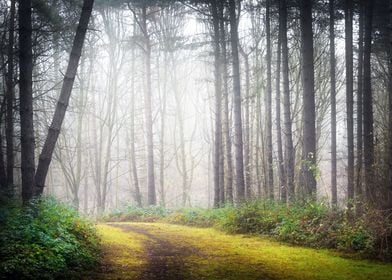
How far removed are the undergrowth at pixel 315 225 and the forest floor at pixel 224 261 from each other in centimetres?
35

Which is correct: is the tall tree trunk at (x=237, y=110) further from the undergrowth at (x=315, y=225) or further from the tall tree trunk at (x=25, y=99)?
the tall tree trunk at (x=25, y=99)

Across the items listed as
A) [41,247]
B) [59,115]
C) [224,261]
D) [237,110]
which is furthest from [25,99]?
[237,110]

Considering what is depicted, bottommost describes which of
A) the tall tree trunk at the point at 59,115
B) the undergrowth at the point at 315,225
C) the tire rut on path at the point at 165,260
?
the tire rut on path at the point at 165,260

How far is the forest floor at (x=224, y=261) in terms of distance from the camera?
5758 mm

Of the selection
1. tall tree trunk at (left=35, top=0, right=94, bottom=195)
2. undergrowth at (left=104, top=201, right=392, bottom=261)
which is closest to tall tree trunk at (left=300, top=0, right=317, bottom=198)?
undergrowth at (left=104, top=201, right=392, bottom=261)

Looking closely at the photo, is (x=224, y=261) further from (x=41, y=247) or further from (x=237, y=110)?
(x=237, y=110)

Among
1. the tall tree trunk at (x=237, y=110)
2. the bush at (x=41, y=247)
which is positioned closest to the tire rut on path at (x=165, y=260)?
the bush at (x=41, y=247)

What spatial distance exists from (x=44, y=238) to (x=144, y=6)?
51.3 feet

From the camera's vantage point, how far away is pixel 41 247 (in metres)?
5.67

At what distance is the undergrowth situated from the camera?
679 cm

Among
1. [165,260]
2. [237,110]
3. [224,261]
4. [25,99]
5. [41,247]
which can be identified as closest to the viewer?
[41,247]

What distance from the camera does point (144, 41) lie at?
19875 mm

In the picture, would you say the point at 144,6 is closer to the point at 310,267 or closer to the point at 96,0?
the point at 96,0

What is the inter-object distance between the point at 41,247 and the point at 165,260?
7.82ft
